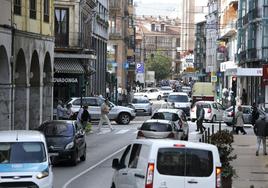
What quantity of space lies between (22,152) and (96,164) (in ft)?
29.2

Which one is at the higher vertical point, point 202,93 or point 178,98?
point 202,93

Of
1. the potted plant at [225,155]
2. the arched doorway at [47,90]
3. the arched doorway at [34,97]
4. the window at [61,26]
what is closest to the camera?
the potted plant at [225,155]

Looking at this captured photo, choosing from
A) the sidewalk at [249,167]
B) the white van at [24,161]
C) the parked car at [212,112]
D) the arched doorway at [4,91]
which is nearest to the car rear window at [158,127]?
the sidewalk at [249,167]

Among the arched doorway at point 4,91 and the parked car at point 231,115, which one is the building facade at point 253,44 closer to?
the parked car at point 231,115

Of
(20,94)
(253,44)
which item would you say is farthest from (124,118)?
(253,44)

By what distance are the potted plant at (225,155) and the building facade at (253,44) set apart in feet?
127

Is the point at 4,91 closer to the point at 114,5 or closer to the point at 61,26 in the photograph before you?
the point at 61,26

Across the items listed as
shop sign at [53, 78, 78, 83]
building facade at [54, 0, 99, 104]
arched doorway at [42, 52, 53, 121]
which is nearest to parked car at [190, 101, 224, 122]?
building facade at [54, 0, 99, 104]

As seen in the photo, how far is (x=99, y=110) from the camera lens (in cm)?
4950

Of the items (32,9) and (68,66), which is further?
(68,66)

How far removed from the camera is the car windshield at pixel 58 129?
83.6ft

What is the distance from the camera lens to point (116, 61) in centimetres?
10619

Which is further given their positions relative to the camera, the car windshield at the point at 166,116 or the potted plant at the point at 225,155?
the car windshield at the point at 166,116

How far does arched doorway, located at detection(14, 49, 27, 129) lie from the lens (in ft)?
123
